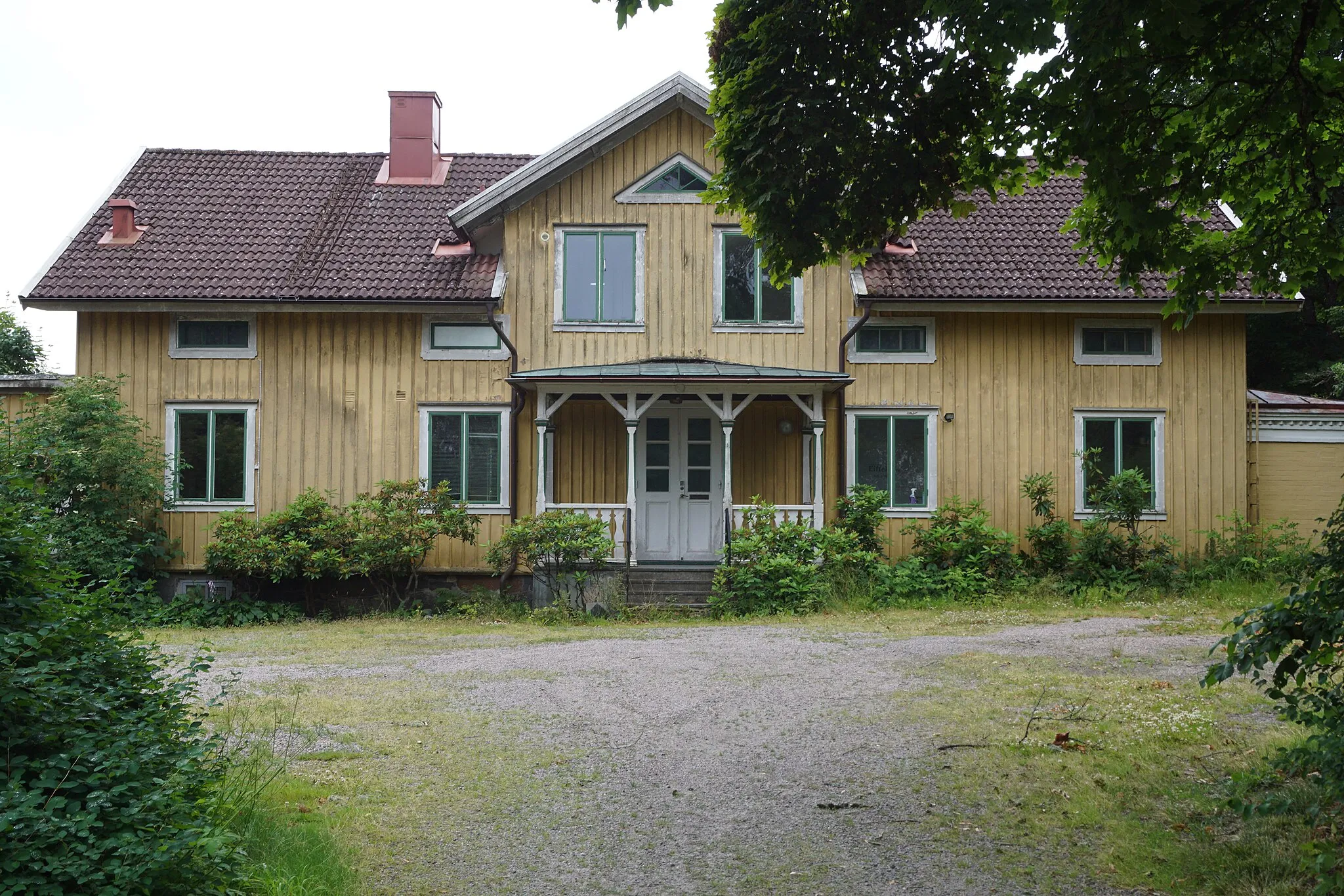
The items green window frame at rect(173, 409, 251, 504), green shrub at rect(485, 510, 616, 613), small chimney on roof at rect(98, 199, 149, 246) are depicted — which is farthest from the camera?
small chimney on roof at rect(98, 199, 149, 246)

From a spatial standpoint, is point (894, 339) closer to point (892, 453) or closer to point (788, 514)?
point (892, 453)

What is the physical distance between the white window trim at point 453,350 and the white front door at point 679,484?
8.12 ft

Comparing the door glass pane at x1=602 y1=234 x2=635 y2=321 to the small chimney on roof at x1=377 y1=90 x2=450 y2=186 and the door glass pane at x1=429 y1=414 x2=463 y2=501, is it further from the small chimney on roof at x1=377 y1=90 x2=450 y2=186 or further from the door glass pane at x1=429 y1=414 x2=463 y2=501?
the small chimney on roof at x1=377 y1=90 x2=450 y2=186

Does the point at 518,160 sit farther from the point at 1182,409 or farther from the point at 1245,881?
the point at 1245,881

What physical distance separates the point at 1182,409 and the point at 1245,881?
44.6 ft

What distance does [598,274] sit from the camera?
17141 millimetres

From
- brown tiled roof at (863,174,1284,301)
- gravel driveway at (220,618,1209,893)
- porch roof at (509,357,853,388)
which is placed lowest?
gravel driveway at (220,618,1209,893)

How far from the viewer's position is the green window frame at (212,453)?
16969mm

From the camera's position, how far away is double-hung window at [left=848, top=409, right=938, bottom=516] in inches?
676

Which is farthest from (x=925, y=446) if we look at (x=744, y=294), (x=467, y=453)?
(x=467, y=453)

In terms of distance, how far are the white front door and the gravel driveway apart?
17.3 feet

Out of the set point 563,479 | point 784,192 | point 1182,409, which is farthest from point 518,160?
point 784,192

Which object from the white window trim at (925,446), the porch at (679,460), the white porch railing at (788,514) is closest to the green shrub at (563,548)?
the porch at (679,460)

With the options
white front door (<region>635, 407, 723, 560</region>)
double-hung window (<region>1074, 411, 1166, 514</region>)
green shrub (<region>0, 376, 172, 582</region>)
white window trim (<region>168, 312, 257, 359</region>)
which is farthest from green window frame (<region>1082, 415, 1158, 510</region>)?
green shrub (<region>0, 376, 172, 582</region>)
